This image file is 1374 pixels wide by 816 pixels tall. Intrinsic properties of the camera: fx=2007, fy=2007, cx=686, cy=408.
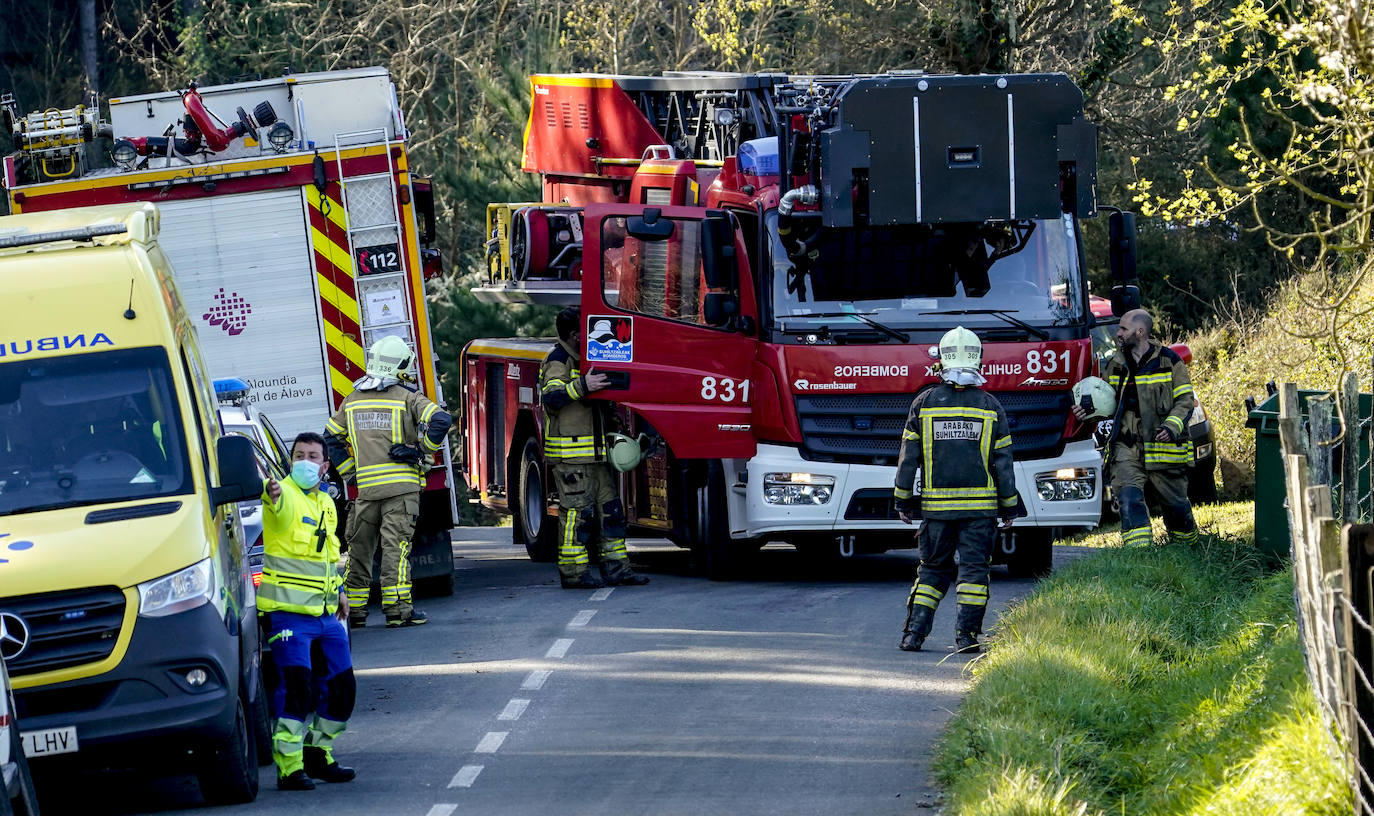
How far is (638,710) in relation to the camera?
9.52 meters

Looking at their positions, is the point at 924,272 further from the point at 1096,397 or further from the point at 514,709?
the point at 514,709

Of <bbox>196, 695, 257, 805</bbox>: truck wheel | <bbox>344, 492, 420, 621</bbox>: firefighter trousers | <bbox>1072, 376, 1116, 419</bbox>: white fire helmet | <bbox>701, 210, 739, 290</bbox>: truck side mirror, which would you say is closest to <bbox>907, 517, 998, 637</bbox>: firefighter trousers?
<bbox>1072, 376, 1116, 419</bbox>: white fire helmet

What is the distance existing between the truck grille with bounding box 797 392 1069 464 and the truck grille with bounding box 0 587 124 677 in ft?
21.7

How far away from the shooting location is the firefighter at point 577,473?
14.2m

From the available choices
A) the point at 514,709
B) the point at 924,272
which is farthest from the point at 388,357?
the point at 924,272

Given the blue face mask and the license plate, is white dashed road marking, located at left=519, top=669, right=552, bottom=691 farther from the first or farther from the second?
the license plate

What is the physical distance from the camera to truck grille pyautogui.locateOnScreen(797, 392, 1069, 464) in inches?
526

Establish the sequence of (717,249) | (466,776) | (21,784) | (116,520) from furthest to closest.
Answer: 1. (717,249)
2. (466,776)
3. (116,520)
4. (21,784)

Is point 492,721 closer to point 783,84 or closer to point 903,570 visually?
point 903,570

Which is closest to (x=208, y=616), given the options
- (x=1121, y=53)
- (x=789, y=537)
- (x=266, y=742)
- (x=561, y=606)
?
(x=266, y=742)

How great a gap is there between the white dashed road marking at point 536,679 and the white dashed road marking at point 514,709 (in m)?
0.35

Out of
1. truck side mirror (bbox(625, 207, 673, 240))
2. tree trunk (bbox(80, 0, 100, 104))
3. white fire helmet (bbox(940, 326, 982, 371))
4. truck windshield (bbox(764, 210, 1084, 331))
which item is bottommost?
white fire helmet (bbox(940, 326, 982, 371))

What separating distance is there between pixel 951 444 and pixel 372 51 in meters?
26.3

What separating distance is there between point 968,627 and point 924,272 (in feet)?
11.1
